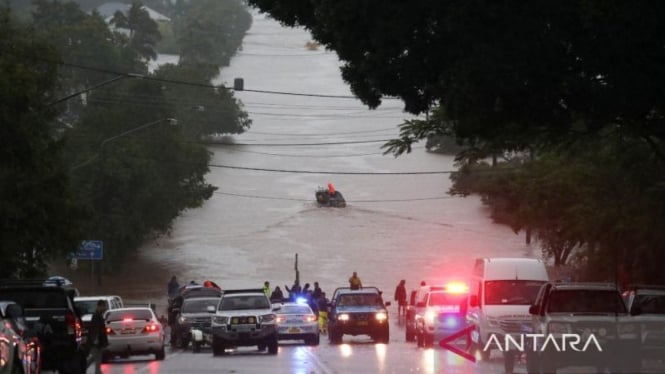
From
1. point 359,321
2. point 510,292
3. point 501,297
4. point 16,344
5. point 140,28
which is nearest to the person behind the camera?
point 16,344

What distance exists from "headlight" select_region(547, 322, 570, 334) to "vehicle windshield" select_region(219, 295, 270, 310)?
15980 mm

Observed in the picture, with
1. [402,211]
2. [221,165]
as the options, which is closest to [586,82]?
[402,211]

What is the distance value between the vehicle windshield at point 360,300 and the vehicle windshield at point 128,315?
10126 mm

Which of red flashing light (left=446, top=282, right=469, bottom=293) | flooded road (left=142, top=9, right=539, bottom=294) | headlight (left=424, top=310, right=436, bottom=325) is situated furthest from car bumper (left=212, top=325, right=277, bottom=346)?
flooded road (left=142, top=9, right=539, bottom=294)

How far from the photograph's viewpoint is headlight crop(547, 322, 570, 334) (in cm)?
2286

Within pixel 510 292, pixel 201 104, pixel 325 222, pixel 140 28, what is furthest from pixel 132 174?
pixel 140 28

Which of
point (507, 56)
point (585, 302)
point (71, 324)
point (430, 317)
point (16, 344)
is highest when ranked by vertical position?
point (507, 56)

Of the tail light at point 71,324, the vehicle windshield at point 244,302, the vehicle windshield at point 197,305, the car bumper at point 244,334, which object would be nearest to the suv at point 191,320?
the vehicle windshield at point 197,305

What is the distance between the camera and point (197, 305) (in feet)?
143

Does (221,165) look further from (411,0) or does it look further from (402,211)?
(411,0)

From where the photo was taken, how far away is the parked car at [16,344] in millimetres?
18203

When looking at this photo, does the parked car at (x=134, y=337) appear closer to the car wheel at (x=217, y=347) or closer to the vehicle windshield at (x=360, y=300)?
the car wheel at (x=217, y=347)

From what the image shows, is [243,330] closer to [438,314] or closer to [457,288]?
[438,314]

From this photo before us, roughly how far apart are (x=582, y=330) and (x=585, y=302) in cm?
194
